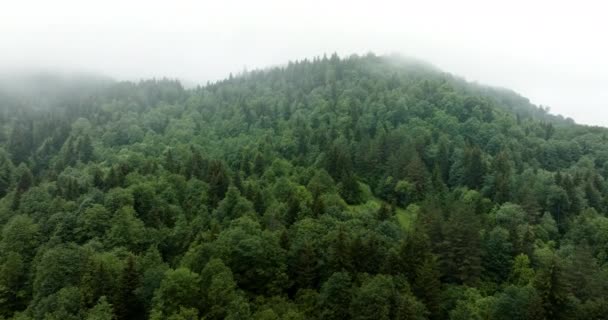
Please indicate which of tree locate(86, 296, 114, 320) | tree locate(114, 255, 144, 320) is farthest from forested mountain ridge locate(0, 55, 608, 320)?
tree locate(86, 296, 114, 320)

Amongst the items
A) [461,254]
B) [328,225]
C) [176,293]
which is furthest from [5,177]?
[461,254]

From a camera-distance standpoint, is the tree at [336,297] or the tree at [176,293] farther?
the tree at [336,297]

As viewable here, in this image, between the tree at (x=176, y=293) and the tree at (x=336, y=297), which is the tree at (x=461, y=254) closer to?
the tree at (x=336, y=297)

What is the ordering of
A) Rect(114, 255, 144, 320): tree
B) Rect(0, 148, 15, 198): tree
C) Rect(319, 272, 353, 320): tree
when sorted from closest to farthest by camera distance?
Rect(319, 272, 353, 320): tree
Rect(114, 255, 144, 320): tree
Rect(0, 148, 15, 198): tree

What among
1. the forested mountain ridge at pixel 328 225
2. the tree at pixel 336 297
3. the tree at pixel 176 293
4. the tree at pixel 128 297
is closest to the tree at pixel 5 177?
the forested mountain ridge at pixel 328 225

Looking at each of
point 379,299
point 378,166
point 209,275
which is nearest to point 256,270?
point 209,275

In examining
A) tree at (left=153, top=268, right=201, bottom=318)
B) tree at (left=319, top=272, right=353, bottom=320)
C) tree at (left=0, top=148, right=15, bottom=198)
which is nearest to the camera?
tree at (left=153, top=268, right=201, bottom=318)

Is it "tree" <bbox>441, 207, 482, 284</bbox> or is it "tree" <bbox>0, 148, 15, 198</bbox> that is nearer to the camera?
"tree" <bbox>441, 207, 482, 284</bbox>

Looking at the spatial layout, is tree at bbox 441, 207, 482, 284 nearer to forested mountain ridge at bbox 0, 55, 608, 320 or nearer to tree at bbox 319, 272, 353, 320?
forested mountain ridge at bbox 0, 55, 608, 320

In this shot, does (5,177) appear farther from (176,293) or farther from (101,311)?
(176,293)
